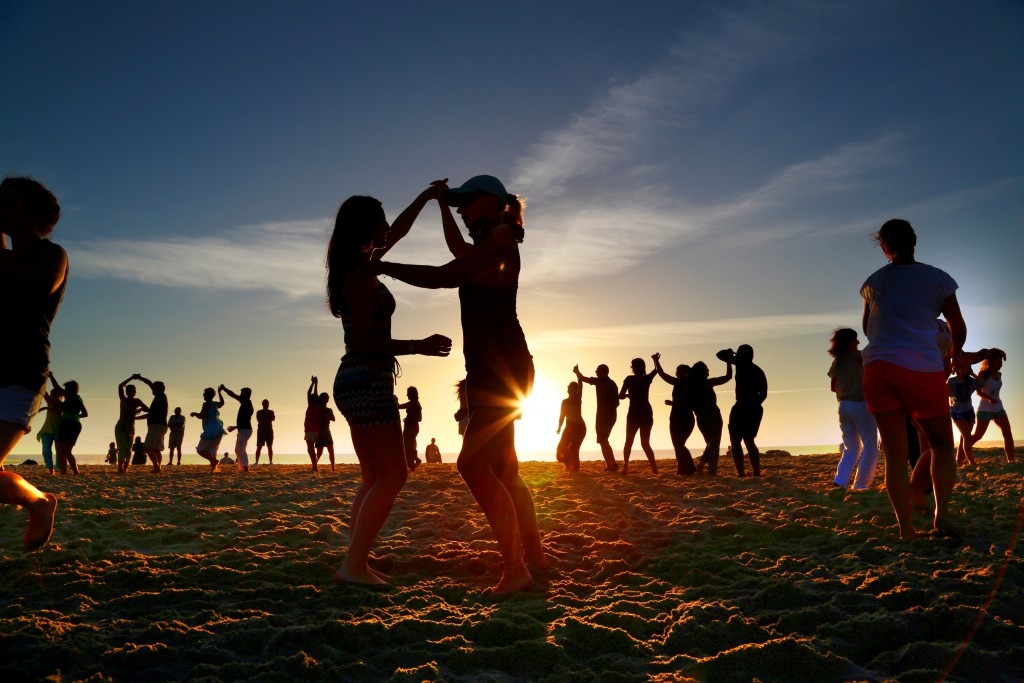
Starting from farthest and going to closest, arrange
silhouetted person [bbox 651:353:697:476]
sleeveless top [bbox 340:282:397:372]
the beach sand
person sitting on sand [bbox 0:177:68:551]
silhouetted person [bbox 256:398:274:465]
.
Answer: silhouetted person [bbox 256:398:274:465] < silhouetted person [bbox 651:353:697:476] < sleeveless top [bbox 340:282:397:372] < person sitting on sand [bbox 0:177:68:551] < the beach sand

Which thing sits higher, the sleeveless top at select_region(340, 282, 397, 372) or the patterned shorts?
the sleeveless top at select_region(340, 282, 397, 372)

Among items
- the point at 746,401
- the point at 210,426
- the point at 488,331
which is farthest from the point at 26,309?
the point at 210,426

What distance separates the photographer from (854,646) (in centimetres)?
339

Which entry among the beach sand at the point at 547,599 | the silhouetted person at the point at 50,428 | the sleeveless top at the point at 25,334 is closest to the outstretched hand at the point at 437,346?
the beach sand at the point at 547,599

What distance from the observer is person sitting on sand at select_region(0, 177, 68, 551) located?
12.2 ft

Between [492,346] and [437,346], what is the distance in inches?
16.0

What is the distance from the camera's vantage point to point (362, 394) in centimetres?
414

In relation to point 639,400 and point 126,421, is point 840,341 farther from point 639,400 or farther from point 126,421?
point 126,421

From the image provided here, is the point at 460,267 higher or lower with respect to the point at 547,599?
higher

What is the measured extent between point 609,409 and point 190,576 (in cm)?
800

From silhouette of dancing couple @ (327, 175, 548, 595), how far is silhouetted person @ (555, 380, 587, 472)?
26.6 ft

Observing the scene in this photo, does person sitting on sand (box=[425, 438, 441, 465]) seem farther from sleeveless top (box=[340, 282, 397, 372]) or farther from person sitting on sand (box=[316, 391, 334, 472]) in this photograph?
sleeveless top (box=[340, 282, 397, 372])

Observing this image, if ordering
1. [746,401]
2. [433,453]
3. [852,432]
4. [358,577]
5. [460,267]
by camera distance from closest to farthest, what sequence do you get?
[460,267], [358,577], [852,432], [746,401], [433,453]

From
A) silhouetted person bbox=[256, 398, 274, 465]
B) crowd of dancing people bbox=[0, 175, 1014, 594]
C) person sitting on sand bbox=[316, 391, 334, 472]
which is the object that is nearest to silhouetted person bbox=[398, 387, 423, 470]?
person sitting on sand bbox=[316, 391, 334, 472]
